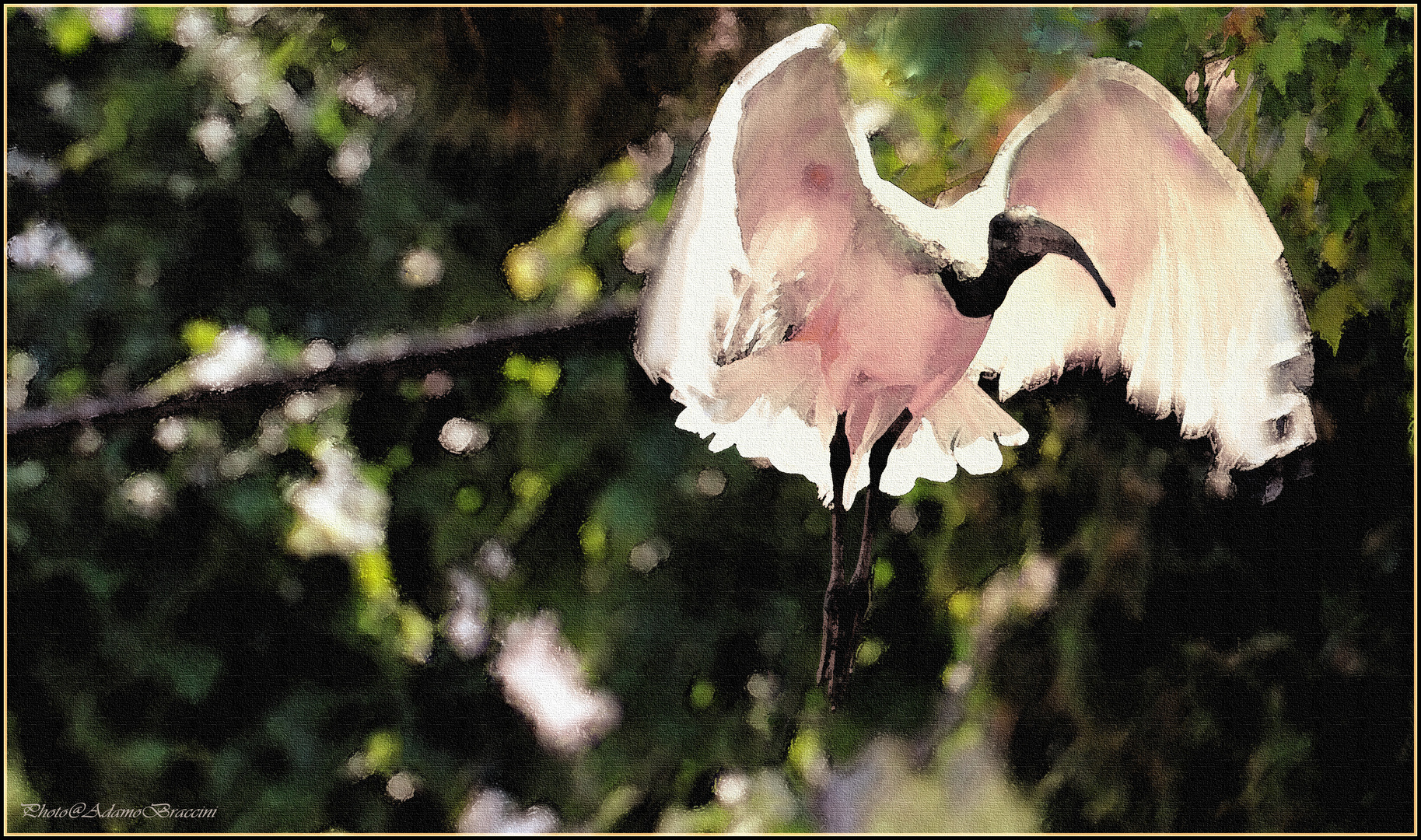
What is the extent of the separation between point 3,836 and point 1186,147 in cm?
117

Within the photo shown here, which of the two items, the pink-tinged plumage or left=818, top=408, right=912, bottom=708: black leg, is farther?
left=818, top=408, right=912, bottom=708: black leg

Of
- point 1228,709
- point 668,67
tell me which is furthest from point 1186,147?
point 1228,709

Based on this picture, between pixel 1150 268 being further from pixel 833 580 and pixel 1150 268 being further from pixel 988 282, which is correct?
pixel 833 580

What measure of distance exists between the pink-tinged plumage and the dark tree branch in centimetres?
21

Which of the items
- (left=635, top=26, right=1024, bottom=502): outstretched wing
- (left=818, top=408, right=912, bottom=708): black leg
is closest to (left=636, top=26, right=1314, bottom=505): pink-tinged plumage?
(left=635, top=26, right=1024, bottom=502): outstretched wing

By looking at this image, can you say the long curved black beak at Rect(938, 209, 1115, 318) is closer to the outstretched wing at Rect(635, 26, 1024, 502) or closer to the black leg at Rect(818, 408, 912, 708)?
the outstretched wing at Rect(635, 26, 1024, 502)

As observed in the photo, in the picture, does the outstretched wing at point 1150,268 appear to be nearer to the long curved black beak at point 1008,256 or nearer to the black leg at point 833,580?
the long curved black beak at point 1008,256

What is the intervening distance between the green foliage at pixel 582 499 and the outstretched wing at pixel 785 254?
7cm

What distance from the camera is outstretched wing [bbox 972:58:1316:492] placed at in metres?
0.60

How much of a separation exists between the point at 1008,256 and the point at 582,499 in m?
0.51

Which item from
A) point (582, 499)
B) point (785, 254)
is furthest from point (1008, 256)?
point (582, 499)

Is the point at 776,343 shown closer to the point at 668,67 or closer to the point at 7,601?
the point at 668,67

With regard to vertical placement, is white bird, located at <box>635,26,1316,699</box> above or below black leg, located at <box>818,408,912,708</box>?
above

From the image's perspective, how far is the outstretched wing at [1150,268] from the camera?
0.60 metres
